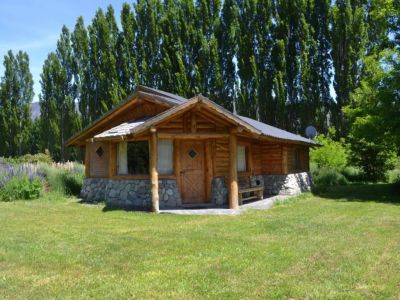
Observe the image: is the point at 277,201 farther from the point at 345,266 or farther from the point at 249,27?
the point at 249,27

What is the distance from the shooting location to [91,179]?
16656 millimetres

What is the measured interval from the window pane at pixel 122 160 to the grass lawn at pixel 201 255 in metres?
2.80

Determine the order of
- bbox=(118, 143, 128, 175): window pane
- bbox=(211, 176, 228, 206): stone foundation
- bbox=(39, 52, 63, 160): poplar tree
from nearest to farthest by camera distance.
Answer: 1. bbox=(211, 176, 228, 206): stone foundation
2. bbox=(118, 143, 128, 175): window pane
3. bbox=(39, 52, 63, 160): poplar tree

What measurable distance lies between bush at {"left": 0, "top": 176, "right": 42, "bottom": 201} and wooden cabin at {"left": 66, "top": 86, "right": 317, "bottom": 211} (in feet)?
5.97

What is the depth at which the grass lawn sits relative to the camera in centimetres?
525

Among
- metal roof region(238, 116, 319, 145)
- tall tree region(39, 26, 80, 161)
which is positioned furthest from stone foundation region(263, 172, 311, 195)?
tall tree region(39, 26, 80, 161)

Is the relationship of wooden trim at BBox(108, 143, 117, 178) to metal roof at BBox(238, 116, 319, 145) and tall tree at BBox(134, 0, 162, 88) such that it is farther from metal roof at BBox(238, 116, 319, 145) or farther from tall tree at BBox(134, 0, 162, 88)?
tall tree at BBox(134, 0, 162, 88)

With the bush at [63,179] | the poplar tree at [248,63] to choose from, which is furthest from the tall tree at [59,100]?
the bush at [63,179]

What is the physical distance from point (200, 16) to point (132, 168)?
20.3 m

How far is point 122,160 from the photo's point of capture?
1484 centimetres

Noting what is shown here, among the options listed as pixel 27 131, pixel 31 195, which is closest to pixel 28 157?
pixel 27 131

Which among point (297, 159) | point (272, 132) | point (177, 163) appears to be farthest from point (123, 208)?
point (297, 159)

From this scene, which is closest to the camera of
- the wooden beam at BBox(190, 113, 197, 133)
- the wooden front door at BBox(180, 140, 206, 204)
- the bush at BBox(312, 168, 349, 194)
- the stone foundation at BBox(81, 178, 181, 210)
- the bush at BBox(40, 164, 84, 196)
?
the wooden beam at BBox(190, 113, 197, 133)

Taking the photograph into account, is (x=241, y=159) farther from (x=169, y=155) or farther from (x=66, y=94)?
(x=66, y=94)
